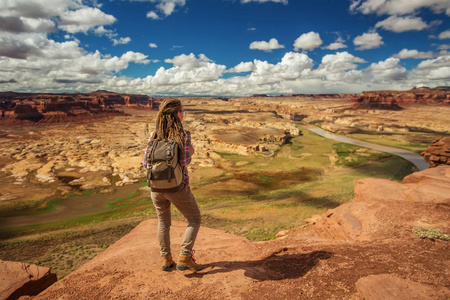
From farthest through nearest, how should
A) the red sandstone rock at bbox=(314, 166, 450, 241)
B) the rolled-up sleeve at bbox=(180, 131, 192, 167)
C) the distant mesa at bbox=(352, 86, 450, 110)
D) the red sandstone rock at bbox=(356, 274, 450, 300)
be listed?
the distant mesa at bbox=(352, 86, 450, 110), the red sandstone rock at bbox=(314, 166, 450, 241), the rolled-up sleeve at bbox=(180, 131, 192, 167), the red sandstone rock at bbox=(356, 274, 450, 300)

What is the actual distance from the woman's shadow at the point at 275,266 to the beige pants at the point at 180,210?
0.72m

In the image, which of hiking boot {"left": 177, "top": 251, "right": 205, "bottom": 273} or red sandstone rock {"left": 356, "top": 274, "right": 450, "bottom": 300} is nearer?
red sandstone rock {"left": 356, "top": 274, "right": 450, "bottom": 300}

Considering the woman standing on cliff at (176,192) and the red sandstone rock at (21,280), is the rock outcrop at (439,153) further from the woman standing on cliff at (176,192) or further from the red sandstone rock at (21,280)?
the red sandstone rock at (21,280)

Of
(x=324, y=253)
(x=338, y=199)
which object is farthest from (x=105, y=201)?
(x=324, y=253)

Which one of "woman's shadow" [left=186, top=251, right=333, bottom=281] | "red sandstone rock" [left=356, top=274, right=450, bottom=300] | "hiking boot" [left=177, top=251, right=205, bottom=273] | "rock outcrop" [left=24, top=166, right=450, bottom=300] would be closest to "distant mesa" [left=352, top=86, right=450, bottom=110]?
"rock outcrop" [left=24, top=166, right=450, bottom=300]

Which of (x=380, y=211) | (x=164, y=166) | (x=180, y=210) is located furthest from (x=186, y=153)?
(x=380, y=211)

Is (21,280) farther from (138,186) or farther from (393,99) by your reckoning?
(393,99)

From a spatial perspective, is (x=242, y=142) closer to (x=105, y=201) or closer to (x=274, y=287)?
(x=105, y=201)

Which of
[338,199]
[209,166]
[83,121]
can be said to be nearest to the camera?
[338,199]

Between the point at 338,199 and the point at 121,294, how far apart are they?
70.6 ft

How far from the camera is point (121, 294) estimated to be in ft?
13.5

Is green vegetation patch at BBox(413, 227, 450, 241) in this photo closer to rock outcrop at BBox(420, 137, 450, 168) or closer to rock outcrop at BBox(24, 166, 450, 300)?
rock outcrop at BBox(24, 166, 450, 300)

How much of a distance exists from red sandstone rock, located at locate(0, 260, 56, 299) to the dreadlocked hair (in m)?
4.08

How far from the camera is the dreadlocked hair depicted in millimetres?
3963
